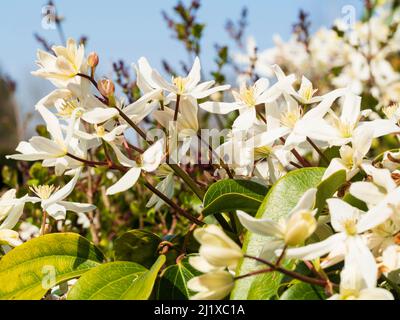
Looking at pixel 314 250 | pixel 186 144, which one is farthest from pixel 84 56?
pixel 314 250

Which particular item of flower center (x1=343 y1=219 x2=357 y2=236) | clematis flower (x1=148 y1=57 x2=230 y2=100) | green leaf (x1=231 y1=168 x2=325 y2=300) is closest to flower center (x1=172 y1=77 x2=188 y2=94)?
clematis flower (x1=148 y1=57 x2=230 y2=100)

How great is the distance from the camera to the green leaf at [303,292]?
616mm

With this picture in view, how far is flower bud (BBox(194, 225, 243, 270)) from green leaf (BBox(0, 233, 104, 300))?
27cm

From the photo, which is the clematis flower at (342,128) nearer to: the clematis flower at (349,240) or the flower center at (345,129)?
the flower center at (345,129)

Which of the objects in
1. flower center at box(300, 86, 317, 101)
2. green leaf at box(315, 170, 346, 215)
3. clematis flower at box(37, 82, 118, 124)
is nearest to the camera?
green leaf at box(315, 170, 346, 215)

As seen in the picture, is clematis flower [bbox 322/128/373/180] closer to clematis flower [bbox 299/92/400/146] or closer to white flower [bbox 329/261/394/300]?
clematis flower [bbox 299/92/400/146]

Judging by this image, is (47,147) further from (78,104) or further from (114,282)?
(114,282)

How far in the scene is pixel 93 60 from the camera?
827 millimetres

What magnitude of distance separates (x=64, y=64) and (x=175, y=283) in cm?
33

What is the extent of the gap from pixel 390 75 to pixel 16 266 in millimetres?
2875

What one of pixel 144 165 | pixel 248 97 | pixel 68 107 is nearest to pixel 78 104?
pixel 68 107

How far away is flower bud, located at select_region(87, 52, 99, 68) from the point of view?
32.4 inches

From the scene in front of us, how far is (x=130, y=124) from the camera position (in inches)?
31.7
